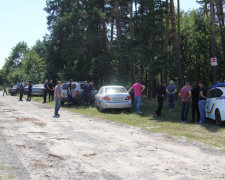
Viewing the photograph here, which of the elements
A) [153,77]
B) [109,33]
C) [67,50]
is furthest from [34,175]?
[109,33]

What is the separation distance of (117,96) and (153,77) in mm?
5961

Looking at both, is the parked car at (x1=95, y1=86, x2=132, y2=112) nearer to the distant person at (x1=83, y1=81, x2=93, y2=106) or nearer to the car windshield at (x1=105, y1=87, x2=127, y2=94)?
the car windshield at (x1=105, y1=87, x2=127, y2=94)

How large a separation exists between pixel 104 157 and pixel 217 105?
263 inches

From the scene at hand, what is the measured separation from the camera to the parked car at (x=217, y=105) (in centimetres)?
1032

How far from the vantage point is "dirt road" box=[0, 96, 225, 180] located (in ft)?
15.0

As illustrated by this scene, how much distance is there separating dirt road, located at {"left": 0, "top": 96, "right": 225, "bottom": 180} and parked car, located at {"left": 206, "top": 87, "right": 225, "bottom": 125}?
3359 millimetres

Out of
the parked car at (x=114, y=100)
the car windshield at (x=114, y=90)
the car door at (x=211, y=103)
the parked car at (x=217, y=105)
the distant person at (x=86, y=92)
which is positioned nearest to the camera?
the parked car at (x=217, y=105)

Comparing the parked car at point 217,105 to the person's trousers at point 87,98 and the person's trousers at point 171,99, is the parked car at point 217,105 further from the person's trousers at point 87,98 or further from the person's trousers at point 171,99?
the person's trousers at point 87,98

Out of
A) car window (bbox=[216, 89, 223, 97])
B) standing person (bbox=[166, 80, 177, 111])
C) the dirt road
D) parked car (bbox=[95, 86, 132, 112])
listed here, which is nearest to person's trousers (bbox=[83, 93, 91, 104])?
parked car (bbox=[95, 86, 132, 112])

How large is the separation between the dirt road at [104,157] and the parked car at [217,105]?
3359 millimetres

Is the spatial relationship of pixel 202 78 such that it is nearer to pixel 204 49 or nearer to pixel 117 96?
pixel 204 49

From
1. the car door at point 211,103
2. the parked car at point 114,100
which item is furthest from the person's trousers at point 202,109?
the parked car at point 114,100

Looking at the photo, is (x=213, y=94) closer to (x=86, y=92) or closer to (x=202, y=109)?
(x=202, y=109)

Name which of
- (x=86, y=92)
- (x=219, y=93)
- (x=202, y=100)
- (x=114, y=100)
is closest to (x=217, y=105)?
(x=219, y=93)
